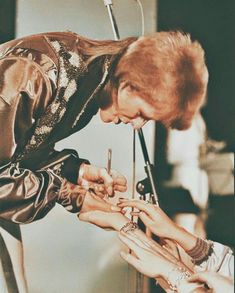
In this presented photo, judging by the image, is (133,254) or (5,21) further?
(5,21)

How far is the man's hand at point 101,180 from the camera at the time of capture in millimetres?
1893

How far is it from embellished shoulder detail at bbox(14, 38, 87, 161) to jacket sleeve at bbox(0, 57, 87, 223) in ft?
0.11

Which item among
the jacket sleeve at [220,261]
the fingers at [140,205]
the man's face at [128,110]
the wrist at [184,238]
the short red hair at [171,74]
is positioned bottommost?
the jacket sleeve at [220,261]

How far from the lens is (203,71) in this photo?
1884 mm

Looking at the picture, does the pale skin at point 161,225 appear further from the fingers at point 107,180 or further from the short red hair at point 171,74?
the short red hair at point 171,74

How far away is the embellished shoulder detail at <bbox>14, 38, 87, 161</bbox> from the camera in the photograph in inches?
76.1

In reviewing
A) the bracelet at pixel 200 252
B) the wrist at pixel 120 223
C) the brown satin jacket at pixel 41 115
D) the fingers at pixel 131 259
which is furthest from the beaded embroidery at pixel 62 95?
the bracelet at pixel 200 252

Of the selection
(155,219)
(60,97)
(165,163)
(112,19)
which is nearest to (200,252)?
(155,219)

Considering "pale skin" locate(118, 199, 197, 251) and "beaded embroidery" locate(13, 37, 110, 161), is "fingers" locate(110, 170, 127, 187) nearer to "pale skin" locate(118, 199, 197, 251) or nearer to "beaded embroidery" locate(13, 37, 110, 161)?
"pale skin" locate(118, 199, 197, 251)

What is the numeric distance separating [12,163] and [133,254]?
52 centimetres

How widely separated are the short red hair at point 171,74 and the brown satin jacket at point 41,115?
12cm

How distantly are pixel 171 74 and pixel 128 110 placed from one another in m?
0.19

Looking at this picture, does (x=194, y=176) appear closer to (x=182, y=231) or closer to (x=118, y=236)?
(x=182, y=231)

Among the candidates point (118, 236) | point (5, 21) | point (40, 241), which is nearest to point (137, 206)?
point (118, 236)
